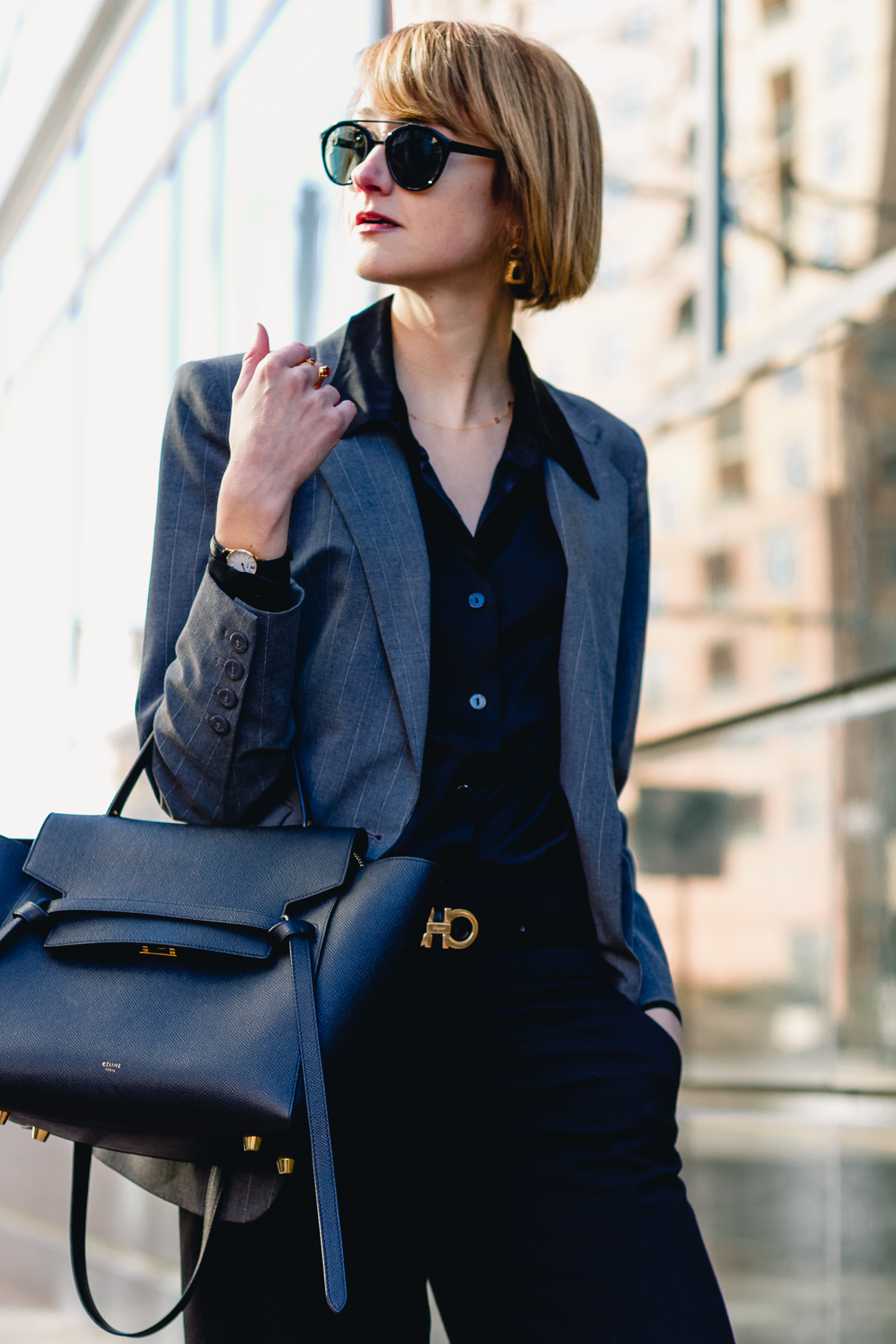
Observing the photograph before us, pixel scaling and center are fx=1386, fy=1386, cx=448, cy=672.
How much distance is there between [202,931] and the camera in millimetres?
1389

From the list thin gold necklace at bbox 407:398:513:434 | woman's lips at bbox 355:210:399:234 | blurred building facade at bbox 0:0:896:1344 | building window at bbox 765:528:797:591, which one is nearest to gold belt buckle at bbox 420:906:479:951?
thin gold necklace at bbox 407:398:513:434

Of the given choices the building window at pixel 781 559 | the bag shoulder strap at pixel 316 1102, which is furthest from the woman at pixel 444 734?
the building window at pixel 781 559

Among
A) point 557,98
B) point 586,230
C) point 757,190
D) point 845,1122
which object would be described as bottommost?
point 845,1122

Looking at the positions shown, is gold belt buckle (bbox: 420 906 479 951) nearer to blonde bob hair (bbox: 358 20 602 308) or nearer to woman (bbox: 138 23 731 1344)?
woman (bbox: 138 23 731 1344)

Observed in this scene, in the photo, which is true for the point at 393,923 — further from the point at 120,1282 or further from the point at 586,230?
the point at 120,1282

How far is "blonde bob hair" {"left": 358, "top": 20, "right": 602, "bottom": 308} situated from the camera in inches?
67.7

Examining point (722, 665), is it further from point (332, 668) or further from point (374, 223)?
point (332, 668)

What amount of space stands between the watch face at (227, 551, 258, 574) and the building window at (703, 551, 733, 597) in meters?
3.63

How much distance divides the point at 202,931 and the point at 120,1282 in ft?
11.0

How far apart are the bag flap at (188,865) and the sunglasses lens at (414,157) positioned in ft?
2.65

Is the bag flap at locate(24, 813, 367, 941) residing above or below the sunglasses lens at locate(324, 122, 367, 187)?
below

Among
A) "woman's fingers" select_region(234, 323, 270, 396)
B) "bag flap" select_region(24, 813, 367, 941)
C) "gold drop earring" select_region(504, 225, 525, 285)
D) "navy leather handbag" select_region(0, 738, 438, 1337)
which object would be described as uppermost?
"gold drop earring" select_region(504, 225, 525, 285)

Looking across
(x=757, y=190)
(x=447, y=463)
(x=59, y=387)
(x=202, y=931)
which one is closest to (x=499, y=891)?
(x=202, y=931)

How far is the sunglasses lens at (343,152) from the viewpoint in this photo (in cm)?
173
